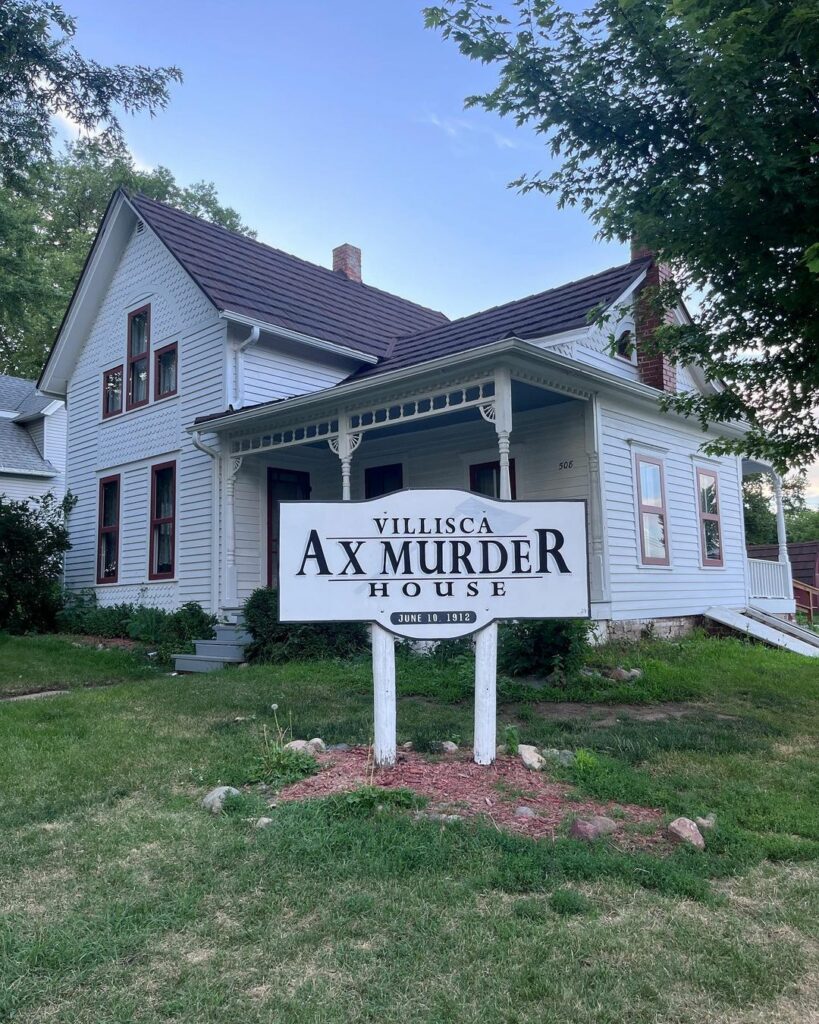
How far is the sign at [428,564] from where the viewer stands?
514 cm

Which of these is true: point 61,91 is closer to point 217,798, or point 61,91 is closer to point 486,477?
point 486,477

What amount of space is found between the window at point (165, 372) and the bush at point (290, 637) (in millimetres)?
5275

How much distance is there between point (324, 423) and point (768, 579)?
948 cm

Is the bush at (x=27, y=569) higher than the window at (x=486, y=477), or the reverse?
the window at (x=486, y=477)

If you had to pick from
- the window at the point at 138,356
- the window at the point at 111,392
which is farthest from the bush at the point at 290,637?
the window at the point at 111,392

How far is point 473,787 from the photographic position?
4613mm

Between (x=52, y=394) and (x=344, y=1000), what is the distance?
17.5 meters

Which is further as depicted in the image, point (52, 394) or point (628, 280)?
point (52, 394)

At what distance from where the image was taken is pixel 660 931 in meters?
2.96

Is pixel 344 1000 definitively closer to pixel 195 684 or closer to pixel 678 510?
pixel 195 684

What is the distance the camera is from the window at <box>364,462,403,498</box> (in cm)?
1334

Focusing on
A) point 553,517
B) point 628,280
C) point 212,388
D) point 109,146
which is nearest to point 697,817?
point 553,517

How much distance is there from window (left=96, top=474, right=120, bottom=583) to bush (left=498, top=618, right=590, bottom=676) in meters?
9.15

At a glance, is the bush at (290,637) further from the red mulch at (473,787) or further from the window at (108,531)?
the window at (108,531)
